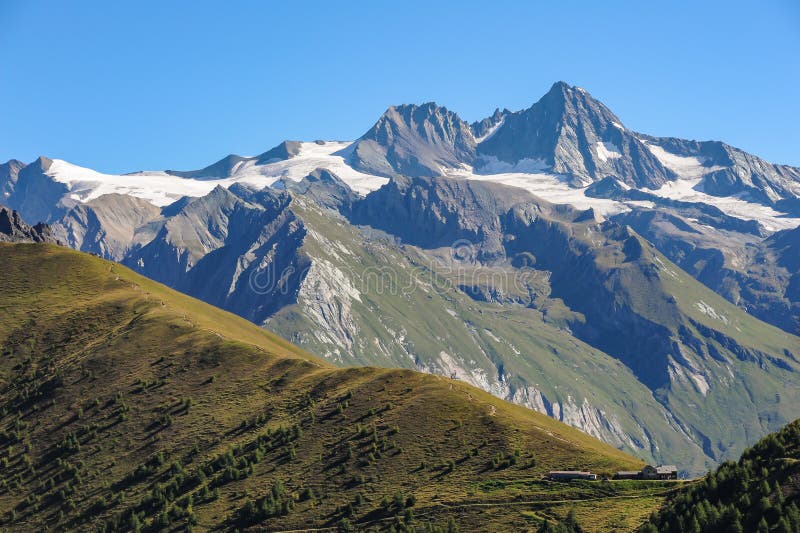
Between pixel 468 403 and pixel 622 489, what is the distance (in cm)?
4940

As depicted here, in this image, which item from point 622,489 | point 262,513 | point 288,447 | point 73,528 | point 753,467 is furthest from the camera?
point 288,447

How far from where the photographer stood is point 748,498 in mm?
127188

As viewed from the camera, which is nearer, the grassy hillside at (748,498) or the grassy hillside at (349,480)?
the grassy hillside at (748,498)

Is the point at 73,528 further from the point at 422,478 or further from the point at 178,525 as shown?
the point at 422,478

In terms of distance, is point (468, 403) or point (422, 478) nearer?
point (422, 478)

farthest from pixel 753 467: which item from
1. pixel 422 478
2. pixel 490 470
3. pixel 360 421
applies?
pixel 360 421

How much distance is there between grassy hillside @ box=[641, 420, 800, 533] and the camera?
122062 millimetres

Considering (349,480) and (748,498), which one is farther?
(349,480)

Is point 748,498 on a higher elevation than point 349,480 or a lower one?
lower

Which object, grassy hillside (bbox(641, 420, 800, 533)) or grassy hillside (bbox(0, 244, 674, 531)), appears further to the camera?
grassy hillside (bbox(0, 244, 674, 531))

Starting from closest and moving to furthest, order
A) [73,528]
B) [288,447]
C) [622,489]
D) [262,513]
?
1. [622,489]
2. [262,513]
3. [73,528]
4. [288,447]

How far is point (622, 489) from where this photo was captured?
152 metres

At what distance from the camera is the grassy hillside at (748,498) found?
122 meters

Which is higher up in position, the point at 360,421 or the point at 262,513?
the point at 360,421
